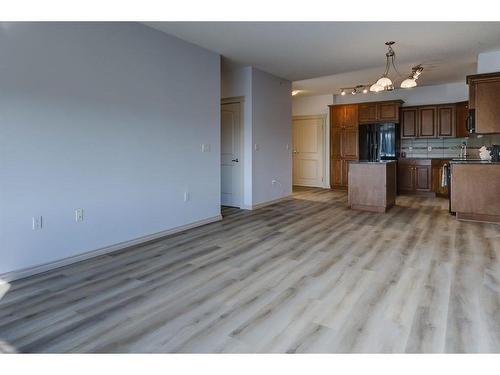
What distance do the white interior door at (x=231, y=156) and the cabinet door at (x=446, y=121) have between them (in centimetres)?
485

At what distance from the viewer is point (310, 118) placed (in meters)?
9.65

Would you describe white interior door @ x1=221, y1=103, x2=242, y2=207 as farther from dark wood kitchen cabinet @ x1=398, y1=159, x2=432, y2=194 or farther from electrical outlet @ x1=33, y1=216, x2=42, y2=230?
dark wood kitchen cabinet @ x1=398, y1=159, x2=432, y2=194

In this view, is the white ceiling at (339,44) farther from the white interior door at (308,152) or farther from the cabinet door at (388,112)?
the white interior door at (308,152)

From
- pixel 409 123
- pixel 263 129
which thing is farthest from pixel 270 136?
pixel 409 123

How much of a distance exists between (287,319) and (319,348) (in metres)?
0.36

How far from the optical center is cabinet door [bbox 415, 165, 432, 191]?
307 inches

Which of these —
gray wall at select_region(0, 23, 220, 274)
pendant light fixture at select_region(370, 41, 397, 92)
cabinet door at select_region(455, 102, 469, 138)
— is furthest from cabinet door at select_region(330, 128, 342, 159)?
gray wall at select_region(0, 23, 220, 274)

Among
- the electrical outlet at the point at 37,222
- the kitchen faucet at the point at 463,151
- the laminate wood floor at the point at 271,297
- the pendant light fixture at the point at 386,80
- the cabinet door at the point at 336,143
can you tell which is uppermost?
the pendant light fixture at the point at 386,80

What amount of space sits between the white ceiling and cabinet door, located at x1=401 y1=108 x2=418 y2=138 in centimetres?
151

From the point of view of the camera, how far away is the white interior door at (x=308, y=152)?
9.53 metres

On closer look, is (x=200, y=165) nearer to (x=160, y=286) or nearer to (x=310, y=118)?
(x=160, y=286)

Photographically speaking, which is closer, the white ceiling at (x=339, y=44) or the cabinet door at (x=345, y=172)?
the white ceiling at (x=339, y=44)

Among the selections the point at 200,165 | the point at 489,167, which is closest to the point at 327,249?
the point at 200,165

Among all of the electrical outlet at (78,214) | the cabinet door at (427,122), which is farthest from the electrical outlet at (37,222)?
the cabinet door at (427,122)
